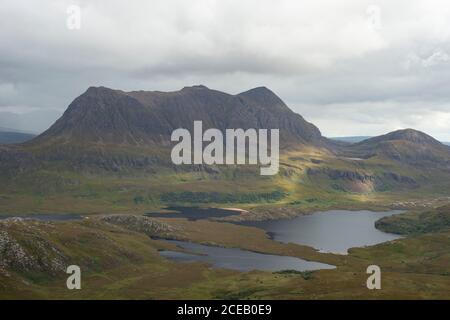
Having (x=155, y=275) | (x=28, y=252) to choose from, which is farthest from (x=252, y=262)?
(x=28, y=252)

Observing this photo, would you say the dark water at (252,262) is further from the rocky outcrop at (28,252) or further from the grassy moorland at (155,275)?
the rocky outcrop at (28,252)

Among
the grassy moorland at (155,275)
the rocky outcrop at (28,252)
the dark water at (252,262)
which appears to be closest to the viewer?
the grassy moorland at (155,275)

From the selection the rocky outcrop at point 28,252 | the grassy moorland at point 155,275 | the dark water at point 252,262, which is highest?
the rocky outcrop at point 28,252

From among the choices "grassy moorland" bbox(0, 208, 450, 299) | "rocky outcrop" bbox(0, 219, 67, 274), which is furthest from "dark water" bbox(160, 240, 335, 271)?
"rocky outcrop" bbox(0, 219, 67, 274)

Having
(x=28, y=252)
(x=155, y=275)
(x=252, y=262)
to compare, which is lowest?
(x=252, y=262)

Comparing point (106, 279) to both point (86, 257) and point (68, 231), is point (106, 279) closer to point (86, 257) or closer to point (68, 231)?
point (86, 257)

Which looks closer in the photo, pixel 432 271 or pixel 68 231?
pixel 432 271

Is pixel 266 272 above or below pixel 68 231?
below

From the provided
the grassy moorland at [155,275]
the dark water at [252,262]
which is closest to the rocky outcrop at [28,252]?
the grassy moorland at [155,275]

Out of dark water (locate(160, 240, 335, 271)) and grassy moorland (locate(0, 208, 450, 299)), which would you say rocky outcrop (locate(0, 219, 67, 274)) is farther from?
dark water (locate(160, 240, 335, 271))

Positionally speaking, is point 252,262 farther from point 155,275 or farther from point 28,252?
point 28,252
